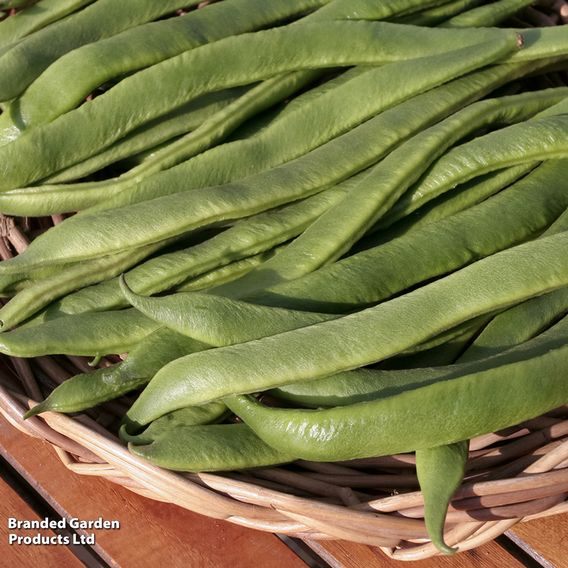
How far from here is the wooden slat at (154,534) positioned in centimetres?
109

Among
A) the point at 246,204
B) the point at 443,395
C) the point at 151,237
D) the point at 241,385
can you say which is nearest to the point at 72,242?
the point at 151,237

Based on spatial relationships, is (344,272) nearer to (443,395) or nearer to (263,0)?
(443,395)

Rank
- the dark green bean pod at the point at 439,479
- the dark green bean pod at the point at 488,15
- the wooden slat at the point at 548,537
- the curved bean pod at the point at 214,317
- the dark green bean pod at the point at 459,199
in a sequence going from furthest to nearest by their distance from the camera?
the dark green bean pod at the point at 488,15 < the dark green bean pod at the point at 459,199 < the wooden slat at the point at 548,537 < the curved bean pod at the point at 214,317 < the dark green bean pod at the point at 439,479

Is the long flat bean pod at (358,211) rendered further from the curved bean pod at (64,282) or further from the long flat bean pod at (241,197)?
the curved bean pod at (64,282)

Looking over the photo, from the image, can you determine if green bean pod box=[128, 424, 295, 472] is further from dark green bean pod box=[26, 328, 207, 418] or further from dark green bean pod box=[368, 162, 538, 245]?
dark green bean pod box=[368, 162, 538, 245]

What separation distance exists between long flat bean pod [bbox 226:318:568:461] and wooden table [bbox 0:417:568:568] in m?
0.22

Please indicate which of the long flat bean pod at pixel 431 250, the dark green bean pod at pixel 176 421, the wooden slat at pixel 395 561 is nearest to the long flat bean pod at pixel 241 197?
the long flat bean pod at pixel 431 250

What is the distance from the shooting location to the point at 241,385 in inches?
36.7

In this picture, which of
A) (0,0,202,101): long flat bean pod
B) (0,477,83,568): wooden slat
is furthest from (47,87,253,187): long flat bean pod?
(0,477,83,568): wooden slat

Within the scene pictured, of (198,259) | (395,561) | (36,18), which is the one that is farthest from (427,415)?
(36,18)

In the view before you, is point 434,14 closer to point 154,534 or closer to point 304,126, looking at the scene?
point 304,126

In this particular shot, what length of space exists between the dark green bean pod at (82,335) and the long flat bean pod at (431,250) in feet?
0.57

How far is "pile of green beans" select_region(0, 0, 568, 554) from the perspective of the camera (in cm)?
95

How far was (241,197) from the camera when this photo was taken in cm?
112
